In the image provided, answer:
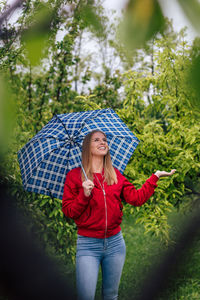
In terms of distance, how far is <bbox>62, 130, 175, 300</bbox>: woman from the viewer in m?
1.60

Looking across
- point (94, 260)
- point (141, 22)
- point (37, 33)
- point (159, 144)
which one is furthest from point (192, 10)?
point (159, 144)

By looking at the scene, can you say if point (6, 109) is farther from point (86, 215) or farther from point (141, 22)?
point (86, 215)

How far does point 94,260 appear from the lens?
5.32 feet

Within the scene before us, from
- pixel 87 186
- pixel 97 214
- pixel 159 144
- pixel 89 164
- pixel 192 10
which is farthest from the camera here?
pixel 159 144

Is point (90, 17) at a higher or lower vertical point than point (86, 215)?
higher

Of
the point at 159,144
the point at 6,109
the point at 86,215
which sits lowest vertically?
the point at 86,215

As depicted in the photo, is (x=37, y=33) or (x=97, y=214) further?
(x=97, y=214)

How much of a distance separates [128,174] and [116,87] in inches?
71.8

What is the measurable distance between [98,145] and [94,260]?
2.04ft

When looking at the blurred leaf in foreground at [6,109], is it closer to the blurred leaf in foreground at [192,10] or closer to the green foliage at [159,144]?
the blurred leaf in foreground at [192,10]

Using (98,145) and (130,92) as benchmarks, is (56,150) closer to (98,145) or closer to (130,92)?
(98,145)

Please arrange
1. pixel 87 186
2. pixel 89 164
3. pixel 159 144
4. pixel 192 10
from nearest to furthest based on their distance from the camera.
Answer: pixel 192 10 < pixel 87 186 < pixel 89 164 < pixel 159 144

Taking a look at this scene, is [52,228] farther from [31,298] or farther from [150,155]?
[150,155]

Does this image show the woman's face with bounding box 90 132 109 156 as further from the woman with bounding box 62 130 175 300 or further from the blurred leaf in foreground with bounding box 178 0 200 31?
the blurred leaf in foreground with bounding box 178 0 200 31
